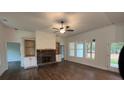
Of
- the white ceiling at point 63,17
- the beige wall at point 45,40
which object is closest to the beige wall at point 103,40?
the white ceiling at point 63,17

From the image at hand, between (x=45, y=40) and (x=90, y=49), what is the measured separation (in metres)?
3.56

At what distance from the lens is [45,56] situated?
769 centimetres

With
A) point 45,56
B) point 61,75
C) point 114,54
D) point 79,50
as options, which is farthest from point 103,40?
point 45,56

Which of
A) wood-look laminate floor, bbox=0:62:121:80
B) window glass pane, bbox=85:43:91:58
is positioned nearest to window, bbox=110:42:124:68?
wood-look laminate floor, bbox=0:62:121:80

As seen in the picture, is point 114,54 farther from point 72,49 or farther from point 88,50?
point 72,49

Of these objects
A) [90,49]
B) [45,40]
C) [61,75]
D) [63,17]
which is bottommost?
[61,75]

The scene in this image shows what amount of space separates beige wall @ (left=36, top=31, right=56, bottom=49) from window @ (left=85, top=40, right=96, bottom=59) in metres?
2.81

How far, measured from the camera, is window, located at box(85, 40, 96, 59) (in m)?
6.98

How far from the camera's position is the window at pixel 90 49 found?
22.9 feet

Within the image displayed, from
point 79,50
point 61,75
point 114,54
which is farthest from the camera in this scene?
point 79,50

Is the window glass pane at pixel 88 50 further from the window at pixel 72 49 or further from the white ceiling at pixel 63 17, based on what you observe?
the white ceiling at pixel 63 17

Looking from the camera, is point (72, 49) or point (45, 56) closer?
point (45, 56)
